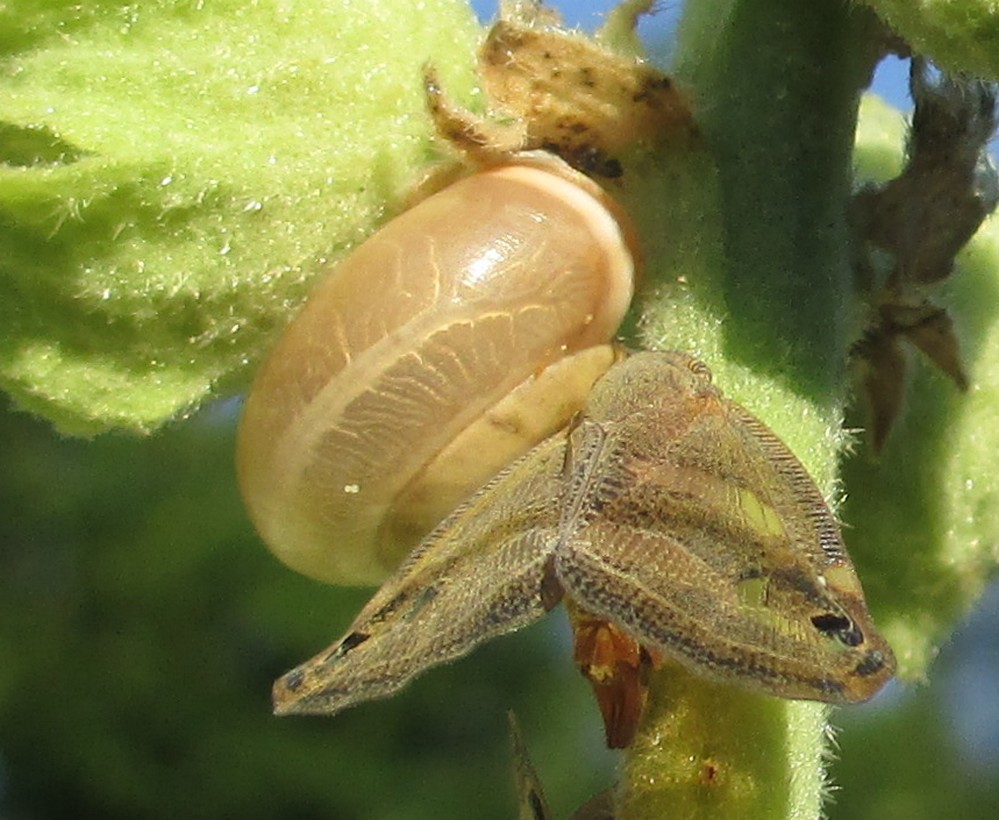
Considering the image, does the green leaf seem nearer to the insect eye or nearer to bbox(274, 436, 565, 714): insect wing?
bbox(274, 436, 565, 714): insect wing

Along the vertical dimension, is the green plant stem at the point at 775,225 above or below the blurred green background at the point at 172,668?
above

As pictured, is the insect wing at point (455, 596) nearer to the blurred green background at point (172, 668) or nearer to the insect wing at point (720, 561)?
the insect wing at point (720, 561)

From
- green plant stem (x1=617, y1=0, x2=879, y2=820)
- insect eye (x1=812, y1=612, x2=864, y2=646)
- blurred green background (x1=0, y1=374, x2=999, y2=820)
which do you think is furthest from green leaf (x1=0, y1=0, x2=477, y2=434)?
blurred green background (x1=0, y1=374, x2=999, y2=820)

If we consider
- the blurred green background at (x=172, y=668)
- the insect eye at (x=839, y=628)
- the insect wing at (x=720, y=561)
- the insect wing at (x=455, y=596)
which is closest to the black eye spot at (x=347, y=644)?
the insect wing at (x=455, y=596)

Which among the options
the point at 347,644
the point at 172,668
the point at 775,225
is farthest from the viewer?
the point at 172,668

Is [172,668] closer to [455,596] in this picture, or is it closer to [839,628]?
[455,596]

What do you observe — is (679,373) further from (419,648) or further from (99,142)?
(99,142)

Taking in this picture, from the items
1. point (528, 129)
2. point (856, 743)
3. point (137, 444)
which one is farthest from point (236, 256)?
point (856, 743)

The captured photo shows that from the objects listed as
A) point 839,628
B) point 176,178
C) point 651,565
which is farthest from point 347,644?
point 176,178
